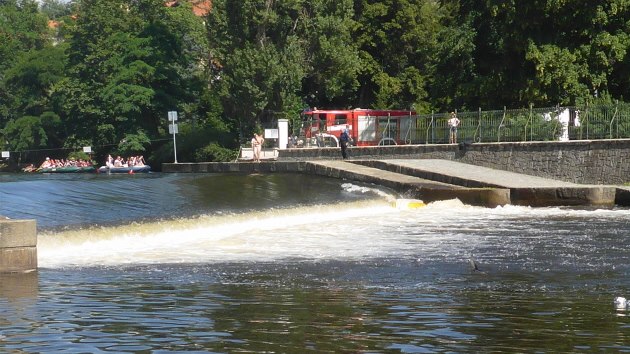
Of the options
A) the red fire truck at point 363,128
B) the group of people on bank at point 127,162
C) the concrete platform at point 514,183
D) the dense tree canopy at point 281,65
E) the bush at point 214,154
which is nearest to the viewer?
the concrete platform at point 514,183

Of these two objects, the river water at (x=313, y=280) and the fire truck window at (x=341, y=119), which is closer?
the river water at (x=313, y=280)

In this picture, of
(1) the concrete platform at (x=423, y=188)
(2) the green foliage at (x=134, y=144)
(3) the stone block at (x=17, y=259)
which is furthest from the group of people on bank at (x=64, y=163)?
(3) the stone block at (x=17, y=259)

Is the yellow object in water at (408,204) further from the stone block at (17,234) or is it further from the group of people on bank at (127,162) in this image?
the group of people on bank at (127,162)

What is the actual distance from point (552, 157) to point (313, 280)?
2356cm

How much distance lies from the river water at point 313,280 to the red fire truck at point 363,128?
20381mm

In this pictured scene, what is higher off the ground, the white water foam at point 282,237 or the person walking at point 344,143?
the person walking at point 344,143

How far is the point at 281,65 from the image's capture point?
190ft

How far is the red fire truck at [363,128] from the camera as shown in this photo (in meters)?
47.8

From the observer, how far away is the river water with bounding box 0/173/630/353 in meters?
10.6

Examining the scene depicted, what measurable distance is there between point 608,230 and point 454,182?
33.2 ft

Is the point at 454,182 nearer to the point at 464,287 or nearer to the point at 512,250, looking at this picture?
the point at 512,250

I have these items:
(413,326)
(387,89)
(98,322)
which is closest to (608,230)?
(413,326)

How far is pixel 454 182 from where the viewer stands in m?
31.9

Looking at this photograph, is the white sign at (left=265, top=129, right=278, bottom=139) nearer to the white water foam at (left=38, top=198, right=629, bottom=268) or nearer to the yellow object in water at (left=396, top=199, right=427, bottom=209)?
the yellow object in water at (left=396, top=199, right=427, bottom=209)
